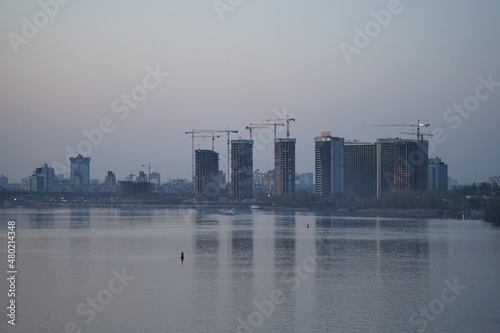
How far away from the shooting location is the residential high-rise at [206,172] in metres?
103

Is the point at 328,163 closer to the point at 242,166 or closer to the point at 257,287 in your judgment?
the point at 242,166

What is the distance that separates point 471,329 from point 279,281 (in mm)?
5484

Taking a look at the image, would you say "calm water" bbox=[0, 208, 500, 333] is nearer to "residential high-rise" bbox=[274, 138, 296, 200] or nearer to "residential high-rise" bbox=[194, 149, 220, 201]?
"residential high-rise" bbox=[274, 138, 296, 200]

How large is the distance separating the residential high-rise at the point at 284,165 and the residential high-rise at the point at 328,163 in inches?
137

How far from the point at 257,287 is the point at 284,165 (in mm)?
83339

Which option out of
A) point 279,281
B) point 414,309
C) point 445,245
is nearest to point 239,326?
point 414,309

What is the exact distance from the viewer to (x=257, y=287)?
1551cm

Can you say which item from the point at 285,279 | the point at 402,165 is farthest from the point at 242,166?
the point at 285,279

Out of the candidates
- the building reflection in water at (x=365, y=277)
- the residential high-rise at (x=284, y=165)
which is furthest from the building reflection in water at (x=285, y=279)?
the residential high-rise at (x=284, y=165)

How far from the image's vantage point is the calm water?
1203cm

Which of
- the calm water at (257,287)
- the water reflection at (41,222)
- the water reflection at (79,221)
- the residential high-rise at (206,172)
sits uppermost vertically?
the residential high-rise at (206,172)

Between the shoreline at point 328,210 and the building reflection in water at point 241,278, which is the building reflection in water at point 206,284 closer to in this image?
the building reflection in water at point 241,278

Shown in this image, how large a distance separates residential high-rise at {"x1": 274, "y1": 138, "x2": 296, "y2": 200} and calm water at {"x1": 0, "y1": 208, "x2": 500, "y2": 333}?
232 feet

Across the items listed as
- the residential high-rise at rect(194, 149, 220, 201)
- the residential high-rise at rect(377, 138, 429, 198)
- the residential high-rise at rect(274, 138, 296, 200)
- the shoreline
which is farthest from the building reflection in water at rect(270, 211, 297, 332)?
the residential high-rise at rect(194, 149, 220, 201)
